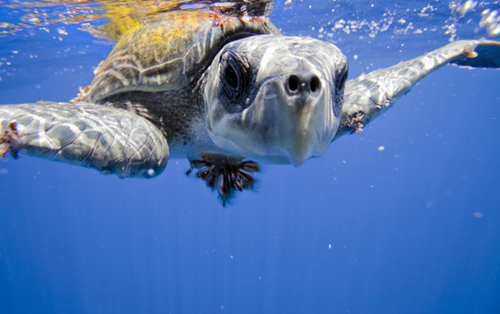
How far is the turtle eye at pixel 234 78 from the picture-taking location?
79.0 inches

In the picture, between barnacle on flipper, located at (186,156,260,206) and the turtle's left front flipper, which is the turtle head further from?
barnacle on flipper, located at (186,156,260,206)

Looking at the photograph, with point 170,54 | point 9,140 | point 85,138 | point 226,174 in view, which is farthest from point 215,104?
point 226,174

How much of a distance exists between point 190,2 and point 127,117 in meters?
4.80

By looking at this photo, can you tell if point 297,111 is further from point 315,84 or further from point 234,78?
point 234,78

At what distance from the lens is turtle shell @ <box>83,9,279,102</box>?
2.97 meters

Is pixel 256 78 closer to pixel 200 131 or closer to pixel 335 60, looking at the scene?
pixel 335 60

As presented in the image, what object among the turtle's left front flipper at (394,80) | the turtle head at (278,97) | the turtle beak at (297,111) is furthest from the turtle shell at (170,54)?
the turtle beak at (297,111)

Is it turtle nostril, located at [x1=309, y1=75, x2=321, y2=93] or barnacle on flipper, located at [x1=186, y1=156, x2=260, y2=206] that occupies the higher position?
turtle nostril, located at [x1=309, y1=75, x2=321, y2=93]

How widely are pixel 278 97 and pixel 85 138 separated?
1264 mm

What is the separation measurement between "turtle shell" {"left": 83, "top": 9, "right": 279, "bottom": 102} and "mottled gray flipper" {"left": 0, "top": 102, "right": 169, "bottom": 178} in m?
0.68

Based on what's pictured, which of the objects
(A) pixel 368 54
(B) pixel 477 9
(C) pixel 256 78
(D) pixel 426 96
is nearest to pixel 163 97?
(C) pixel 256 78

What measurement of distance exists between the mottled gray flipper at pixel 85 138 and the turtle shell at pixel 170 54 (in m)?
0.68

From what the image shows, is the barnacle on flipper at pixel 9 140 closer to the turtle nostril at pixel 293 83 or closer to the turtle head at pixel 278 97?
the turtle head at pixel 278 97

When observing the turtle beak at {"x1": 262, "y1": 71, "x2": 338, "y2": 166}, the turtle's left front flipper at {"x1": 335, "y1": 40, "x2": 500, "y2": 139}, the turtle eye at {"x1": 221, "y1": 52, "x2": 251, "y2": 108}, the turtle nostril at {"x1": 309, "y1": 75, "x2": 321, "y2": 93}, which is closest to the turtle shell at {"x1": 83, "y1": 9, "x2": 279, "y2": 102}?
the turtle eye at {"x1": 221, "y1": 52, "x2": 251, "y2": 108}
